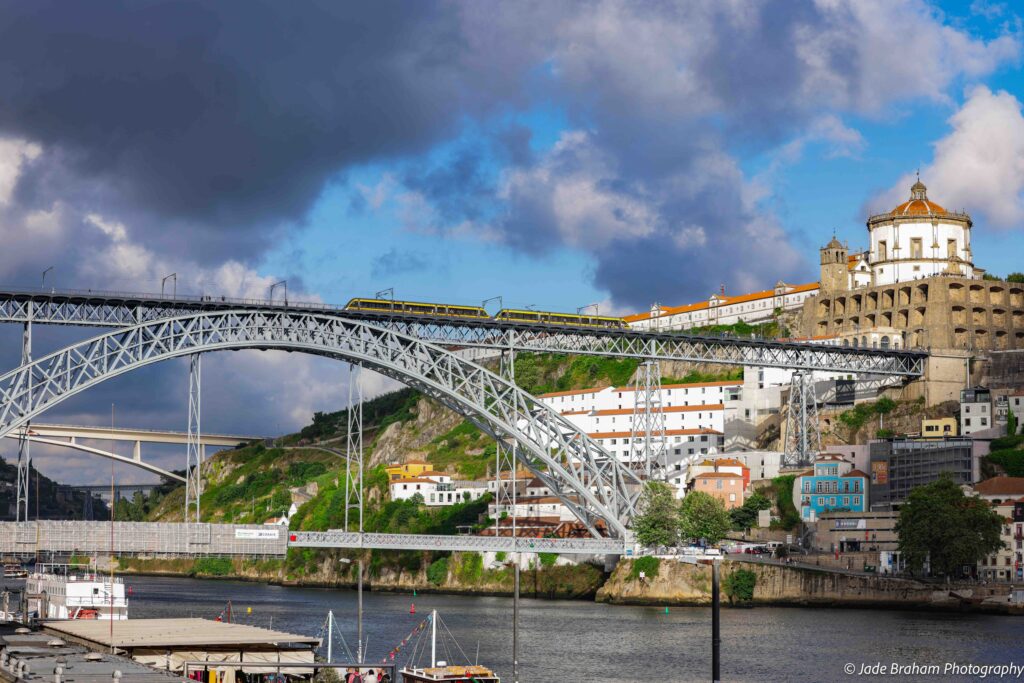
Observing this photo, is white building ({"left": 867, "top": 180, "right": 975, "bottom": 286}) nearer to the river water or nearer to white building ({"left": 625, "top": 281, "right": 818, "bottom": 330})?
A: white building ({"left": 625, "top": 281, "right": 818, "bottom": 330})

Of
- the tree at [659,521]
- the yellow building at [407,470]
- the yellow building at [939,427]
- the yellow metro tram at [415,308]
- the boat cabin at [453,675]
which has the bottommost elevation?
the boat cabin at [453,675]

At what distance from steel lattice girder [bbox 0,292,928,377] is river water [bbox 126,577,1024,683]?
42.0ft

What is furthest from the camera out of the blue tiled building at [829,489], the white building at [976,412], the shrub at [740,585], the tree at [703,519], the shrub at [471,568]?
the white building at [976,412]

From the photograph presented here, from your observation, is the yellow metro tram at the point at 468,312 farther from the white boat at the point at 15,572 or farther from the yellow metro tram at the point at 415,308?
the white boat at the point at 15,572

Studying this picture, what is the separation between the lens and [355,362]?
2741 inches

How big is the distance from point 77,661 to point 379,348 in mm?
40270

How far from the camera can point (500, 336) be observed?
75438 millimetres

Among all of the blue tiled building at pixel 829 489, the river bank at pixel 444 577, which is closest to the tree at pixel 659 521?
the river bank at pixel 444 577

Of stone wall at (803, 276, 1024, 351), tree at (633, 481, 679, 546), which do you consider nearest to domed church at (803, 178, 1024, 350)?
stone wall at (803, 276, 1024, 351)

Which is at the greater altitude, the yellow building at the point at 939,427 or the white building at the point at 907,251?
the white building at the point at 907,251

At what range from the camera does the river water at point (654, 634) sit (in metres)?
46.4

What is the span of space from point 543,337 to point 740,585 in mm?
16254

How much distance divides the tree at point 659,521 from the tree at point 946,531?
1104 centimetres

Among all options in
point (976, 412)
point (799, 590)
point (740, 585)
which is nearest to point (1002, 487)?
point (799, 590)
